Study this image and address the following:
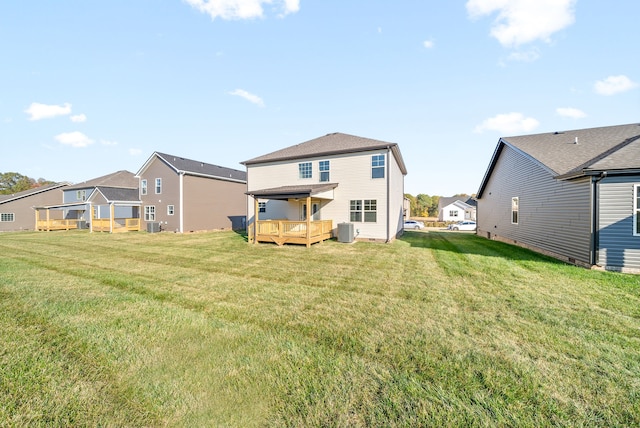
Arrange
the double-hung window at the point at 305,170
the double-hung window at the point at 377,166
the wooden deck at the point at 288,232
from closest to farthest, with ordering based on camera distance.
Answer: the wooden deck at the point at 288,232
the double-hung window at the point at 377,166
the double-hung window at the point at 305,170

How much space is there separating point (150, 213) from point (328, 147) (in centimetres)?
1824

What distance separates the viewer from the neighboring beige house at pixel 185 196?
66.8 feet

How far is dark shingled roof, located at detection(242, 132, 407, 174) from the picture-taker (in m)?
13.7

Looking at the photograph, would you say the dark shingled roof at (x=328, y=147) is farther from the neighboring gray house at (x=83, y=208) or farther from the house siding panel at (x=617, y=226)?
the neighboring gray house at (x=83, y=208)

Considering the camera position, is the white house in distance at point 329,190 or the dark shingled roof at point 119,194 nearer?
the white house in distance at point 329,190

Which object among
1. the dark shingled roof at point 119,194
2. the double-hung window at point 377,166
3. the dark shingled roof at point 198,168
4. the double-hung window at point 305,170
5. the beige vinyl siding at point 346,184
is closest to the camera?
the double-hung window at point 377,166

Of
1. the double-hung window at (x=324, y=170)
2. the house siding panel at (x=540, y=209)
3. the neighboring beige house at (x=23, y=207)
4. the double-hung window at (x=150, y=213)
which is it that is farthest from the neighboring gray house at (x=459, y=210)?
the neighboring beige house at (x=23, y=207)

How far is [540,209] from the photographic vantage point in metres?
10.8

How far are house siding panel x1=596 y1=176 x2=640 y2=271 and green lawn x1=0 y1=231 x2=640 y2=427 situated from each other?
1.23 meters

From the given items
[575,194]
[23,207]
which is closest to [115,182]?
[23,207]

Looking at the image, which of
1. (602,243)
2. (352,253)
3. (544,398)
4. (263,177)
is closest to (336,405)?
(544,398)

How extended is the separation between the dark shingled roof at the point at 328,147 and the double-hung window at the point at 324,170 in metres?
0.58

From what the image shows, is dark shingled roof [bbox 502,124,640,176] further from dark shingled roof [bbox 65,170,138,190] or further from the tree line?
the tree line

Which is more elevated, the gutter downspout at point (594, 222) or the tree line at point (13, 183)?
the tree line at point (13, 183)
